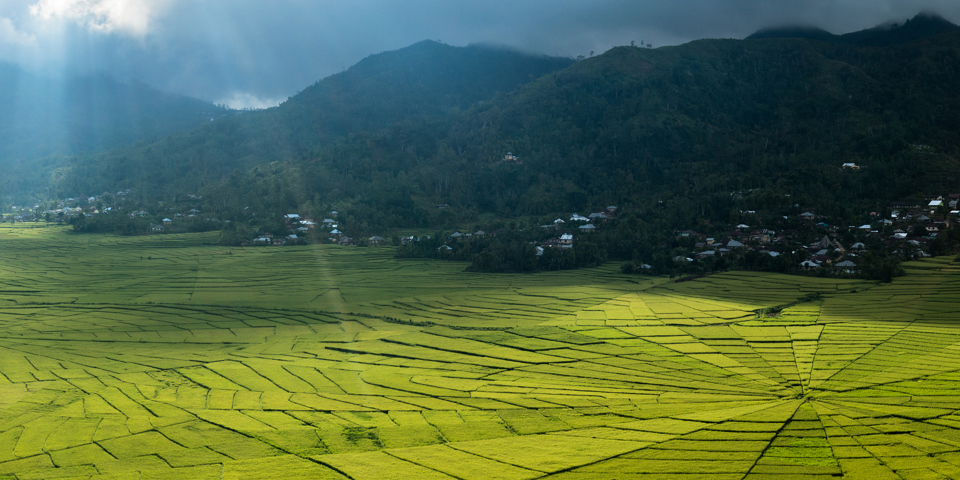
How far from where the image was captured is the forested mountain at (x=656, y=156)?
125m

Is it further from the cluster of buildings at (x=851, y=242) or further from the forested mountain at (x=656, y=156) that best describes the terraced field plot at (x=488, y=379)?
the forested mountain at (x=656, y=156)

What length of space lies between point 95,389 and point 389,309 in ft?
103

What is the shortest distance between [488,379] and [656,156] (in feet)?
436

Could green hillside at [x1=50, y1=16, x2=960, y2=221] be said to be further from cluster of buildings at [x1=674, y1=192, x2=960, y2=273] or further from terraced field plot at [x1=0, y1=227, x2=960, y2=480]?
terraced field plot at [x1=0, y1=227, x2=960, y2=480]

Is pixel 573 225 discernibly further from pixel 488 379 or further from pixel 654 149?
pixel 488 379

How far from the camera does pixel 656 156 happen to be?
543 feet

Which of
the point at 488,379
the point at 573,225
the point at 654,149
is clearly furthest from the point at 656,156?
the point at 488,379

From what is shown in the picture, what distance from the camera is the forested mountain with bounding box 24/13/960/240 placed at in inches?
4904

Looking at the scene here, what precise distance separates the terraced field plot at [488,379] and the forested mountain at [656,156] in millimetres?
50761

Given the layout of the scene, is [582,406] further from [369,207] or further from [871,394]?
[369,207]

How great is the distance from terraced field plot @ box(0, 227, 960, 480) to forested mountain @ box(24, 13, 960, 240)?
167 ft

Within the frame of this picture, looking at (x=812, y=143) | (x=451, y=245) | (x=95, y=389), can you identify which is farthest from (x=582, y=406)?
(x=812, y=143)

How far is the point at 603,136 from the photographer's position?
175250 millimetres

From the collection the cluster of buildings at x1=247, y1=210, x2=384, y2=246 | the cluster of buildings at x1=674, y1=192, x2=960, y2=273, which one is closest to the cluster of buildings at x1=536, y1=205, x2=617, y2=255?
the cluster of buildings at x1=674, y1=192, x2=960, y2=273
